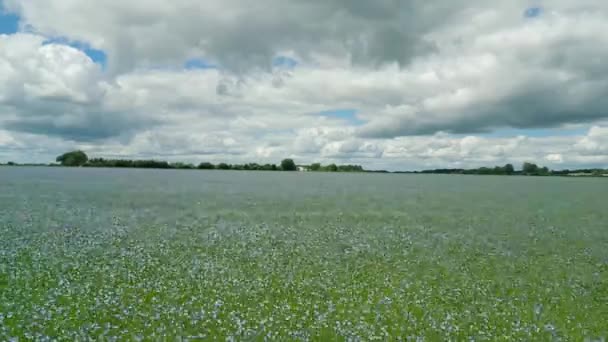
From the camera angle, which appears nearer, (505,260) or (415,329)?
(415,329)

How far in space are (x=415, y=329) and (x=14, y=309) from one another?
14687 mm

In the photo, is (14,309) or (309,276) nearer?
(14,309)

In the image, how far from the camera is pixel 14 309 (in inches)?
576

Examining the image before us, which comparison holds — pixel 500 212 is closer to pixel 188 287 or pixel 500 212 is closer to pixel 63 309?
pixel 188 287

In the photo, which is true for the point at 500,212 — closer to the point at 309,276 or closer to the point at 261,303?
the point at 309,276

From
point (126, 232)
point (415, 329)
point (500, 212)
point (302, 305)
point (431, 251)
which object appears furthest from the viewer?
point (500, 212)

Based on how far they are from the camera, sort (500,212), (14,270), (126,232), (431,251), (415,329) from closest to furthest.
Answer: (415,329), (14,270), (431,251), (126,232), (500,212)

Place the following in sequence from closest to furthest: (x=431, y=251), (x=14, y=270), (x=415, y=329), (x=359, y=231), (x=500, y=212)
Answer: (x=415, y=329) → (x=14, y=270) → (x=431, y=251) → (x=359, y=231) → (x=500, y=212)

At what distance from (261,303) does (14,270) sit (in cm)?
1320

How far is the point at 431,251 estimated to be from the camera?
2717 centimetres

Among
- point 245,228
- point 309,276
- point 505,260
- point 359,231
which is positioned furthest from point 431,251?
point 245,228

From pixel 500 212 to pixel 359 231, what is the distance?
27.3 meters

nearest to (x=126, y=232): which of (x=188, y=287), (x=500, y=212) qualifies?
(x=188, y=287)

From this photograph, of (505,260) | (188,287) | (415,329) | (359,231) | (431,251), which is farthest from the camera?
(359,231)
